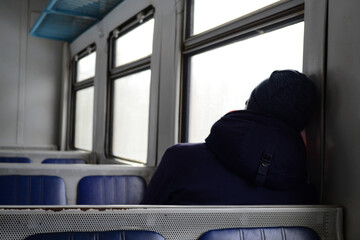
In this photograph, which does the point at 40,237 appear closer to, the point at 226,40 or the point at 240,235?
the point at 240,235

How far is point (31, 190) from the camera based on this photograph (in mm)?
2346

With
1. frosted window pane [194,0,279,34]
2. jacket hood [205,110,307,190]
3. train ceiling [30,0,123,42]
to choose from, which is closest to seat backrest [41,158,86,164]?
train ceiling [30,0,123,42]

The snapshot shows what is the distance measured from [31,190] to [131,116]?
1866mm

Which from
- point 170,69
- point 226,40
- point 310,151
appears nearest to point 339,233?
point 310,151

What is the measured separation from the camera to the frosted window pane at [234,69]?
6.68 feet

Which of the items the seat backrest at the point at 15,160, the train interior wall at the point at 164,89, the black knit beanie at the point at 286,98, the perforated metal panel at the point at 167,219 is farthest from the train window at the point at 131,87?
the perforated metal panel at the point at 167,219

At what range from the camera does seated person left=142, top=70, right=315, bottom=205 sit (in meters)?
1.48

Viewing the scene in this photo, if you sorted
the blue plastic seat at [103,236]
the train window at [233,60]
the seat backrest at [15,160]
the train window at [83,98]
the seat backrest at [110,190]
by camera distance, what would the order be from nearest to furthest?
the blue plastic seat at [103,236]
the train window at [233,60]
the seat backrest at [110,190]
the seat backrest at [15,160]
the train window at [83,98]

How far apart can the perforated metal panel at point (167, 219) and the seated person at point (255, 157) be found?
0.16 meters

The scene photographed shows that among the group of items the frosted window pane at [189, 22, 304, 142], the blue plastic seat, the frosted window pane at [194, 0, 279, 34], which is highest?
the frosted window pane at [194, 0, 279, 34]

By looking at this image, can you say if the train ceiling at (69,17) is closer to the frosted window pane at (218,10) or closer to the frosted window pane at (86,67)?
the frosted window pane at (86,67)

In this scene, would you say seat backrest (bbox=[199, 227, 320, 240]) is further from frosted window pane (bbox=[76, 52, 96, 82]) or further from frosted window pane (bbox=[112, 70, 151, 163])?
frosted window pane (bbox=[76, 52, 96, 82])

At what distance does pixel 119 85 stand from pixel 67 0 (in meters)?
1.03

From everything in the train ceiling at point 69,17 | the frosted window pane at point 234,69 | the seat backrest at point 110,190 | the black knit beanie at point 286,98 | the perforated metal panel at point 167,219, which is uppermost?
the train ceiling at point 69,17
